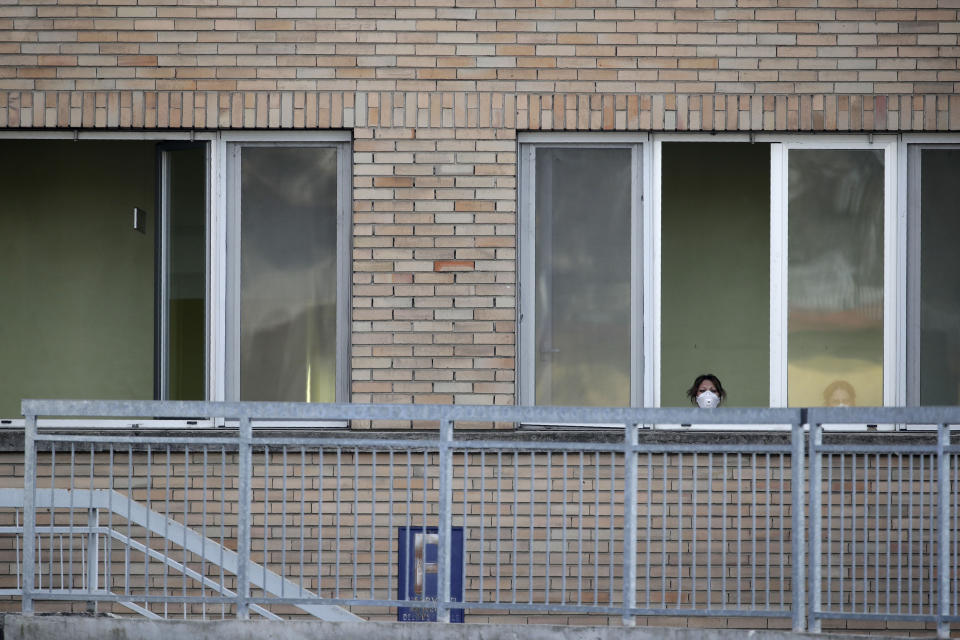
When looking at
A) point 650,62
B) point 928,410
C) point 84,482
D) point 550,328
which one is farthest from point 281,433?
point 928,410

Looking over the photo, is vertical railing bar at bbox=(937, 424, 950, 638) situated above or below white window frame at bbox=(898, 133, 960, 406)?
below

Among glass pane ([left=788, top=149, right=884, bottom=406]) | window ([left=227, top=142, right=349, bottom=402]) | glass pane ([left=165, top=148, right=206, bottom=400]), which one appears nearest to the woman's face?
glass pane ([left=788, top=149, right=884, bottom=406])

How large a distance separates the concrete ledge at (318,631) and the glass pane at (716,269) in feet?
7.73

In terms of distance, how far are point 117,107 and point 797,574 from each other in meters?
5.08

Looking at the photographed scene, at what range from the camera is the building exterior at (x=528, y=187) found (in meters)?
8.09

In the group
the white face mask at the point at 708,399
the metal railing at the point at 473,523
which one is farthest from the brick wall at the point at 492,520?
the white face mask at the point at 708,399

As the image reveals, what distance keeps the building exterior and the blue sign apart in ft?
2.51

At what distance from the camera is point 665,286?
8.41 meters

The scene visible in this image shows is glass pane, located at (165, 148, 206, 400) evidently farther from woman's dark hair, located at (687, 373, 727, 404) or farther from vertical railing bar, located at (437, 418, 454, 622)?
woman's dark hair, located at (687, 373, 727, 404)

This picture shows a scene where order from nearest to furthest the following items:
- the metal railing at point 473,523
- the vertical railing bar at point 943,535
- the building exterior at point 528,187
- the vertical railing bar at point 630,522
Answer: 1. the vertical railing bar at point 943,535
2. the vertical railing bar at point 630,522
3. the metal railing at point 473,523
4. the building exterior at point 528,187

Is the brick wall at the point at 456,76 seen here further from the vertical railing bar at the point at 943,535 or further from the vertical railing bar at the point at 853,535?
the vertical railing bar at the point at 943,535

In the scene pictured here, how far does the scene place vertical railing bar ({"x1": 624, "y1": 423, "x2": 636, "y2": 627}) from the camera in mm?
6367

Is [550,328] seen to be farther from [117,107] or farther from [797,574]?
[117,107]

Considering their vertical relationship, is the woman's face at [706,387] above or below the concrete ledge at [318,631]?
above
